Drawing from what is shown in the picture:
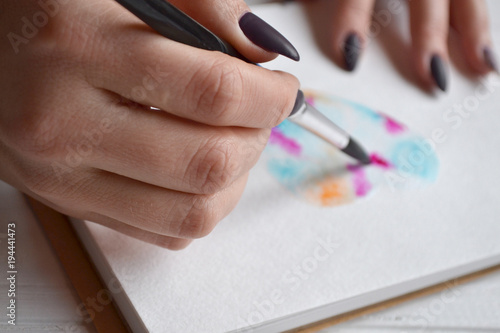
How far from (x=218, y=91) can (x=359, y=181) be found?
0.32 m

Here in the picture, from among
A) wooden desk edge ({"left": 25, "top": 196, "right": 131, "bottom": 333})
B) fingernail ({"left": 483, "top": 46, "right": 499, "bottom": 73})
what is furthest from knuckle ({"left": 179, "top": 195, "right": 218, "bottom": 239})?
fingernail ({"left": 483, "top": 46, "right": 499, "bottom": 73})

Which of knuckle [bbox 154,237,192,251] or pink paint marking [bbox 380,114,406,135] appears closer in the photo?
knuckle [bbox 154,237,192,251]

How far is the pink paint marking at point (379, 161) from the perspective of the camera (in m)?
0.71

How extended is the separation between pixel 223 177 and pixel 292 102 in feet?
0.33

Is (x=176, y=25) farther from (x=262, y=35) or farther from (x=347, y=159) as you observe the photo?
(x=347, y=159)

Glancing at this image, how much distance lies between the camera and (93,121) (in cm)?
42

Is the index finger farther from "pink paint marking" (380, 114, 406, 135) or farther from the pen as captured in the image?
"pink paint marking" (380, 114, 406, 135)

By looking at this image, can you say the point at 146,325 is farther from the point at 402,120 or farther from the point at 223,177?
the point at 402,120

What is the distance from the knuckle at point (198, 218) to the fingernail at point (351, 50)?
446mm

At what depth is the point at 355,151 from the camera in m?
0.68

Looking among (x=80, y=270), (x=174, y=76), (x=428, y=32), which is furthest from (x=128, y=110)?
(x=428, y=32)

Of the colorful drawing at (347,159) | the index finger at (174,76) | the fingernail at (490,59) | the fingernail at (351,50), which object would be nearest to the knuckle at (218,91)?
the index finger at (174,76)

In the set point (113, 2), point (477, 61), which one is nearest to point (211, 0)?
point (113, 2)

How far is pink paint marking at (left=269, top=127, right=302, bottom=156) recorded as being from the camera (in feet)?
2.28
